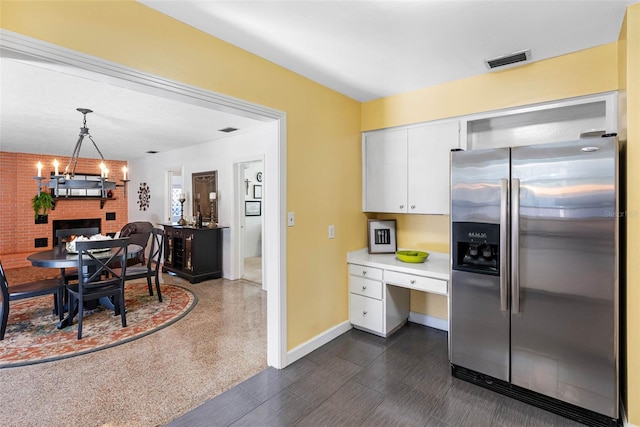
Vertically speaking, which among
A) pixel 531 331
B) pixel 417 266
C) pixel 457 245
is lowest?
pixel 531 331

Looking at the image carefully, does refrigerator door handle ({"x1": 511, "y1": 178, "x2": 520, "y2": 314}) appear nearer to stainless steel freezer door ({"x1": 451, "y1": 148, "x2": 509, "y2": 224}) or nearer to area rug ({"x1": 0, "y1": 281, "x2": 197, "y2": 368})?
stainless steel freezer door ({"x1": 451, "y1": 148, "x2": 509, "y2": 224})

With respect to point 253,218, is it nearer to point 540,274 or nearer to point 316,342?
point 316,342

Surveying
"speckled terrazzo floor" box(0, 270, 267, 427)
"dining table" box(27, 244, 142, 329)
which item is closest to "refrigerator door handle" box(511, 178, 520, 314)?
"speckled terrazzo floor" box(0, 270, 267, 427)

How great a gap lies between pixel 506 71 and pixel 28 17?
123 inches

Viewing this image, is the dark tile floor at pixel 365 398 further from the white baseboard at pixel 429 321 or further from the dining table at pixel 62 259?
the dining table at pixel 62 259

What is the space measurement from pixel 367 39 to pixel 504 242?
1.70 m

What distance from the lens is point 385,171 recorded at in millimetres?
3260

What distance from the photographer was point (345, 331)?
3.20m

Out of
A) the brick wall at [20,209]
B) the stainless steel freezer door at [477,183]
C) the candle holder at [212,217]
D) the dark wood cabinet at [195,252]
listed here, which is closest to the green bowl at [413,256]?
the stainless steel freezer door at [477,183]

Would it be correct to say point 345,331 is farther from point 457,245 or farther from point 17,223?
point 17,223

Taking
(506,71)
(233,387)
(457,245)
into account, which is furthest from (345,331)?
(506,71)

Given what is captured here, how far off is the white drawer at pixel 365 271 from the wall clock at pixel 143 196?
5931 mm

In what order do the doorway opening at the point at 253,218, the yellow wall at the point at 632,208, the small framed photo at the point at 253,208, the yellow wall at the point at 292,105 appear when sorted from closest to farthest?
the yellow wall at the point at 292,105 < the yellow wall at the point at 632,208 < the doorway opening at the point at 253,218 < the small framed photo at the point at 253,208

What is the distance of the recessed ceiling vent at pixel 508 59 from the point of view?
2.27 m
